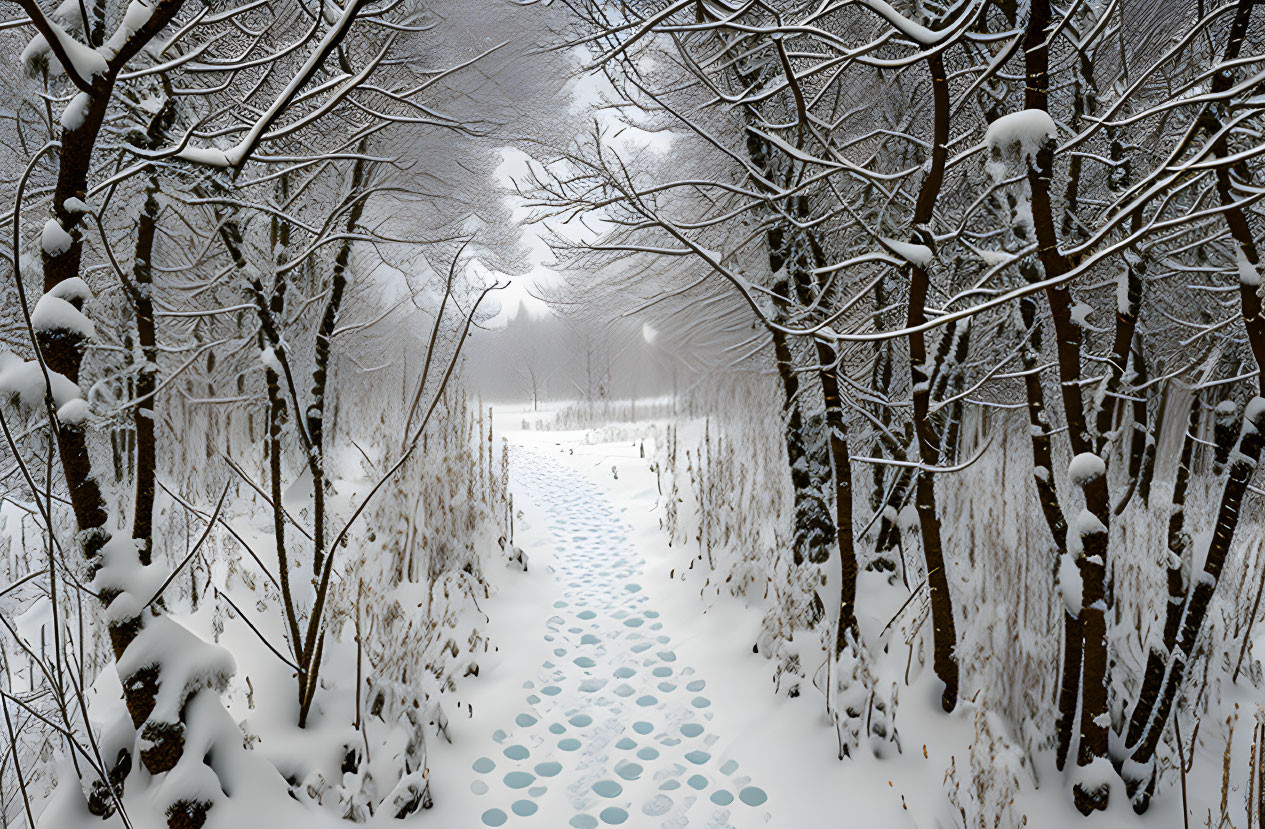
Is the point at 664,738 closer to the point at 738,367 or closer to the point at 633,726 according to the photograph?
the point at 633,726

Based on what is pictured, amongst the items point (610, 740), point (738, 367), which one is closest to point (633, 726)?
point (610, 740)

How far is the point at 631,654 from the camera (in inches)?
122

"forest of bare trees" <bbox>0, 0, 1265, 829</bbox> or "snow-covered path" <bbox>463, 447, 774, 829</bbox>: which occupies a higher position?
"forest of bare trees" <bbox>0, 0, 1265, 829</bbox>

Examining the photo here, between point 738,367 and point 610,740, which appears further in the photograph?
point 738,367

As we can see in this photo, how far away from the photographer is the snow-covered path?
2014 millimetres

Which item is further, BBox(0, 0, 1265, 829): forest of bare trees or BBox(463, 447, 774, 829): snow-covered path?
BBox(463, 447, 774, 829): snow-covered path

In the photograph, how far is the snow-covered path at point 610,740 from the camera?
2.01 meters

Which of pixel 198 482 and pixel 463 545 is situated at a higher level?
pixel 198 482

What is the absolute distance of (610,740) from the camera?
2.39 m

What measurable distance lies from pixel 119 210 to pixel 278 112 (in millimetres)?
2161

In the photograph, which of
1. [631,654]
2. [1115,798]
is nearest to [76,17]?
[631,654]

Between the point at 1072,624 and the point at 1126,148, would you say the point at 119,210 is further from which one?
the point at 1126,148

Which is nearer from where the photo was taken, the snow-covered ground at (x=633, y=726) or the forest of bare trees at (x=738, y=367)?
the forest of bare trees at (x=738, y=367)

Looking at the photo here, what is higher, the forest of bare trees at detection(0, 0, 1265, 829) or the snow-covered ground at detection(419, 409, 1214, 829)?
the forest of bare trees at detection(0, 0, 1265, 829)
